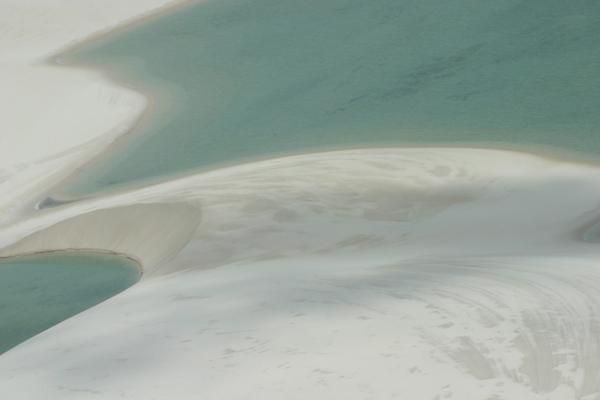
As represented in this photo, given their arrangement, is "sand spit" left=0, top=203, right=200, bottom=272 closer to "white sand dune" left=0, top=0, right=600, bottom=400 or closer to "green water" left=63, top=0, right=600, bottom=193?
"white sand dune" left=0, top=0, right=600, bottom=400

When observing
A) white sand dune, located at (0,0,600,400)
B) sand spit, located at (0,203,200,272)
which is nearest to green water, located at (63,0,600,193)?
white sand dune, located at (0,0,600,400)

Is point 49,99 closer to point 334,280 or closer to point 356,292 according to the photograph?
point 334,280

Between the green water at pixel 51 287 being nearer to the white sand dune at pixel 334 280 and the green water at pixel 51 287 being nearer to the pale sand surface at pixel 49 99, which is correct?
the white sand dune at pixel 334 280

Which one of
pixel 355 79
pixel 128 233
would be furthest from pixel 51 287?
pixel 355 79

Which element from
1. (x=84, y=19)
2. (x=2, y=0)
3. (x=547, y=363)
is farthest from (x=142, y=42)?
(x=547, y=363)

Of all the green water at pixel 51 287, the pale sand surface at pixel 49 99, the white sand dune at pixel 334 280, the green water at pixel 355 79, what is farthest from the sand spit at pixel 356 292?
the pale sand surface at pixel 49 99

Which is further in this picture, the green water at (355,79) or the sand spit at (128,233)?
the green water at (355,79)
